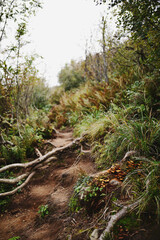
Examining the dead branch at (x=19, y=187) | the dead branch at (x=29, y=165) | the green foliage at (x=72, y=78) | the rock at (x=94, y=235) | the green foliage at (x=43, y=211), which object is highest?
the green foliage at (x=72, y=78)

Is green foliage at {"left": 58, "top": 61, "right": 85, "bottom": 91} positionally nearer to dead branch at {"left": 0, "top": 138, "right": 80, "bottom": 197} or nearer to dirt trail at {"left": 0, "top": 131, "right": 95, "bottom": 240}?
dead branch at {"left": 0, "top": 138, "right": 80, "bottom": 197}

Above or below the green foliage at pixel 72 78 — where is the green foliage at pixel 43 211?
below

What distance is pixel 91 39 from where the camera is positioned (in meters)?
7.32

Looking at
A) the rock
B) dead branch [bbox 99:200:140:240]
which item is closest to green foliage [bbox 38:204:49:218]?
the rock

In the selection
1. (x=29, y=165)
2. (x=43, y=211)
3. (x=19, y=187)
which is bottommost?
(x=43, y=211)

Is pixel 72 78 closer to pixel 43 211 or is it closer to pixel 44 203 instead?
pixel 44 203

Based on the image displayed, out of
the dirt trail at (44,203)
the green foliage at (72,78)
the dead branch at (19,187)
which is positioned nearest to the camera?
the dirt trail at (44,203)

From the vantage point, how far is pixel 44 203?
98.5 inches

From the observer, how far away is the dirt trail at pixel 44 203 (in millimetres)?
1937

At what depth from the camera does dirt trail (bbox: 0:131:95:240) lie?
6.35 feet

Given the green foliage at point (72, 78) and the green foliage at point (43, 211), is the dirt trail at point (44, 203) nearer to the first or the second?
the green foliage at point (43, 211)

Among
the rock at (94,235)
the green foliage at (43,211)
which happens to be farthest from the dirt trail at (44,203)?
the rock at (94,235)

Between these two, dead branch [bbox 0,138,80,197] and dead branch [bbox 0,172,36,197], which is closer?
dead branch [bbox 0,172,36,197]

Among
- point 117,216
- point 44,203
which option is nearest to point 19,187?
point 44,203
